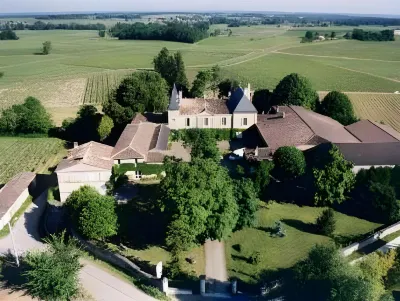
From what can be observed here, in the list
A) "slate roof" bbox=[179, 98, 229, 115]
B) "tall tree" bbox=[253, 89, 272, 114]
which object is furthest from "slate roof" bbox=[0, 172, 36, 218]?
"tall tree" bbox=[253, 89, 272, 114]

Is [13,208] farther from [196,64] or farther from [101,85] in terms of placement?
[196,64]

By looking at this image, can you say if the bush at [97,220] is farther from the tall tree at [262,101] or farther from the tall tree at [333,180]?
the tall tree at [262,101]

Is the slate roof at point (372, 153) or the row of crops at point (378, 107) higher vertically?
the slate roof at point (372, 153)

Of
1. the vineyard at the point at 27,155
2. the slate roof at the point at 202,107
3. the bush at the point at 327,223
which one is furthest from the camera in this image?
the slate roof at the point at 202,107

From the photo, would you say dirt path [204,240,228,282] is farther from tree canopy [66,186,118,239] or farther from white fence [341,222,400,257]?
white fence [341,222,400,257]

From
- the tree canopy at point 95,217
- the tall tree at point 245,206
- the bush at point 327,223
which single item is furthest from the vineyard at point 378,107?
the tree canopy at point 95,217

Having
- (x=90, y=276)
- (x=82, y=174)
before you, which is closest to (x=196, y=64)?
(x=82, y=174)

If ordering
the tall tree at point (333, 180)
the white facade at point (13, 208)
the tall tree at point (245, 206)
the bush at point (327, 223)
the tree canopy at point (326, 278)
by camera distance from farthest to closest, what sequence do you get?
the tall tree at point (333, 180) < the white facade at point (13, 208) < the bush at point (327, 223) < the tall tree at point (245, 206) < the tree canopy at point (326, 278)
